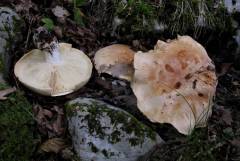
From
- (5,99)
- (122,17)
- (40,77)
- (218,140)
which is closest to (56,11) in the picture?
(122,17)

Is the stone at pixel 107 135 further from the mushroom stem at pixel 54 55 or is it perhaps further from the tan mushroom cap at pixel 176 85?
the mushroom stem at pixel 54 55

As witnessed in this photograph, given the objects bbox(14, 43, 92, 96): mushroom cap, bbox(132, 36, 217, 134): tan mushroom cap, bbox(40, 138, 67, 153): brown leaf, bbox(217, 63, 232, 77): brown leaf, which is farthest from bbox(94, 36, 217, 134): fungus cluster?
bbox(40, 138, 67, 153): brown leaf

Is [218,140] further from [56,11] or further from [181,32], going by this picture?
[56,11]

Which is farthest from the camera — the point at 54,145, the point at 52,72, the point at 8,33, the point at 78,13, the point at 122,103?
the point at 78,13

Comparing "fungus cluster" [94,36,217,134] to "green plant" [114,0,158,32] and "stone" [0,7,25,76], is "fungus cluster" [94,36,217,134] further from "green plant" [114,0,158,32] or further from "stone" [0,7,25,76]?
"stone" [0,7,25,76]

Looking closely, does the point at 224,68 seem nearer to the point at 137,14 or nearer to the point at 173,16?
the point at 173,16

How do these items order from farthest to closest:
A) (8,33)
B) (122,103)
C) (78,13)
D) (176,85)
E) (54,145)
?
(78,13) < (8,33) < (122,103) < (176,85) < (54,145)

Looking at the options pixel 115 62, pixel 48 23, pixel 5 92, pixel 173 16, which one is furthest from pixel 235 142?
pixel 48 23
